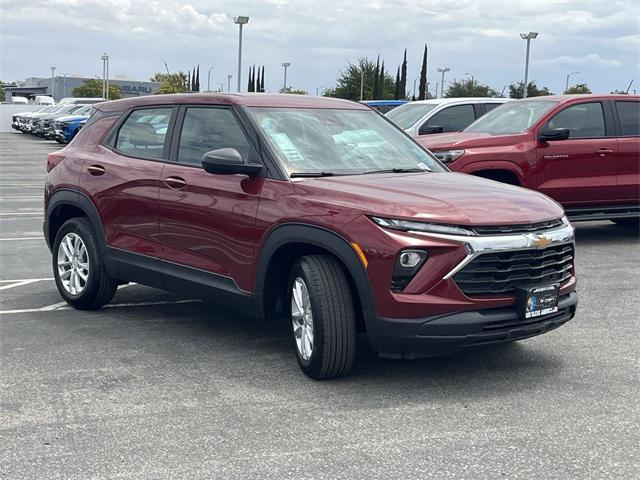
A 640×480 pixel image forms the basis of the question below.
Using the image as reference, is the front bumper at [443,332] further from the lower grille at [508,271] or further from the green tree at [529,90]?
the green tree at [529,90]

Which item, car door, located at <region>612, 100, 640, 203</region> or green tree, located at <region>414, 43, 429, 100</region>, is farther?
green tree, located at <region>414, 43, 429, 100</region>

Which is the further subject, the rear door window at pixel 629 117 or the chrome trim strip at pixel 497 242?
the rear door window at pixel 629 117

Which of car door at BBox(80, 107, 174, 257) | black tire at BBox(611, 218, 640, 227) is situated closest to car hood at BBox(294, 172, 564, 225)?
car door at BBox(80, 107, 174, 257)

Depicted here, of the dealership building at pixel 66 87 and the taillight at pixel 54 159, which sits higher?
the dealership building at pixel 66 87

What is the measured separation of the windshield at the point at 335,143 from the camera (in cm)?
575

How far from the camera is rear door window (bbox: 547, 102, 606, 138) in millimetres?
10977

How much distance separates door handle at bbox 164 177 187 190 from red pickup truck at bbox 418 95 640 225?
5057 millimetres

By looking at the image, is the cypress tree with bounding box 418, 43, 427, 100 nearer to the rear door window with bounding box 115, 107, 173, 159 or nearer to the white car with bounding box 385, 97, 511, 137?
the white car with bounding box 385, 97, 511, 137

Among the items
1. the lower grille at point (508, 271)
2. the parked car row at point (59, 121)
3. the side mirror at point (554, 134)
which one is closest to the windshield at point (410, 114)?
the side mirror at point (554, 134)

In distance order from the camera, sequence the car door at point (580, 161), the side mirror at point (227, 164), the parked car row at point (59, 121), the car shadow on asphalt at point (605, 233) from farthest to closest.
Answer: the parked car row at point (59, 121)
the car shadow on asphalt at point (605, 233)
the car door at point (580, 161)
the side mirror at point (227, 164)

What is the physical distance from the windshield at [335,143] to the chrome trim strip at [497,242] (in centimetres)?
116

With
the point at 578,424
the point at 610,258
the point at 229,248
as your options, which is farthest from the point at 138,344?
the point at 610,258

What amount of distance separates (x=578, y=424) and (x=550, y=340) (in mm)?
1737

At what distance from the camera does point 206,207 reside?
5918 mm
